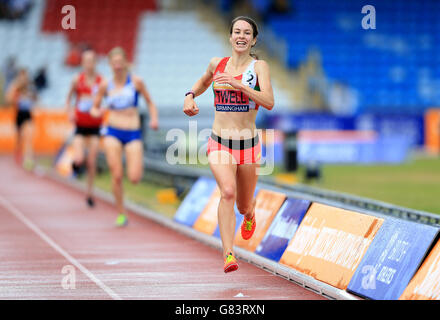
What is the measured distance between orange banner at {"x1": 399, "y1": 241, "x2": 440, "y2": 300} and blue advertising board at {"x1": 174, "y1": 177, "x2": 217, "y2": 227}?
555 centimetres

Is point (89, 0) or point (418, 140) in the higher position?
point (89, 0)

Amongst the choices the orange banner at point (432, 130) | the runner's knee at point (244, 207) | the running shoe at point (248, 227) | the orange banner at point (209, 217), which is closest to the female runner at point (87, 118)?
the orange banner at point (209, 217)

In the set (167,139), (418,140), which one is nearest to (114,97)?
(167,139)

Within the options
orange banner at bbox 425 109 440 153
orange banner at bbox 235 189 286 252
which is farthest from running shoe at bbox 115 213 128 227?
orange banner at bbox 425 109 440 153

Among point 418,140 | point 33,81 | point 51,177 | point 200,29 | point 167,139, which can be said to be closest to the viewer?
point 51,177

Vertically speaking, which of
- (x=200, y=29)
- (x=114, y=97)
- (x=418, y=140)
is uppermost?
(x=200, y=29)

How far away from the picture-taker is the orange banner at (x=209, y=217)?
34.8ft

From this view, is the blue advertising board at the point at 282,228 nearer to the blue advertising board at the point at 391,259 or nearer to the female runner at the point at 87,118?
the blue advertising board at the point at 391,259

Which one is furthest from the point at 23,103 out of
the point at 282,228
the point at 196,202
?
the point at 282,228

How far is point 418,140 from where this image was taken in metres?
33.8

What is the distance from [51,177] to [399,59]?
22.6 meters

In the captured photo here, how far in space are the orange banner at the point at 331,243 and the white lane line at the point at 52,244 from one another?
6.18ft
